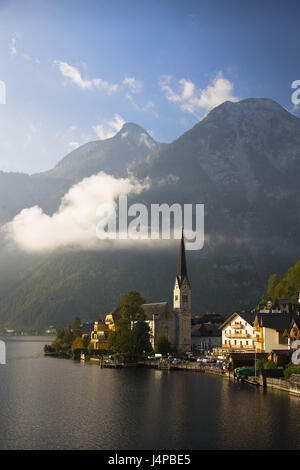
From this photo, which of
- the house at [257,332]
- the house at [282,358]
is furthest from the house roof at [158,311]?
the house at [282,358]

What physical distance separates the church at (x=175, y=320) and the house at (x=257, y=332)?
1797cm

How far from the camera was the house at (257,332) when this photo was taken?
382 feet

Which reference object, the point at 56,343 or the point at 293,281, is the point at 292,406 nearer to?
the point at 293,281

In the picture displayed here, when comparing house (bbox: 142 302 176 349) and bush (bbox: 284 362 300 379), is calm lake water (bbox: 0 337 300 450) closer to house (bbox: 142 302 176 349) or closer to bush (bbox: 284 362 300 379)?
bush (bbox: 284 362 300 379)

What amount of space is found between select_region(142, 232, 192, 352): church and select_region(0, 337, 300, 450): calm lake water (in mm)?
59203

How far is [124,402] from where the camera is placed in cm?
7606

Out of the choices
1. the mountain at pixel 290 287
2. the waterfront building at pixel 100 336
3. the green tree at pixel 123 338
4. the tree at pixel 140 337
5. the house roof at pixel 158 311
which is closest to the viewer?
the green tree at pixel 123 338

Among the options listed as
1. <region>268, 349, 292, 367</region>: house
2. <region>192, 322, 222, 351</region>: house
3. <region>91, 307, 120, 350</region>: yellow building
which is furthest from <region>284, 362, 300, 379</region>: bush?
<region>91, 307, 120, 350</region>: yellow building

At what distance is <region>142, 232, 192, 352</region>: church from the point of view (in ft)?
539

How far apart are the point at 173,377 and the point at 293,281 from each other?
8864 centimetres

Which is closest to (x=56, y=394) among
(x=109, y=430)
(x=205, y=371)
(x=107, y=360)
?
(x=109, y=430)

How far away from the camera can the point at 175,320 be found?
559 ft

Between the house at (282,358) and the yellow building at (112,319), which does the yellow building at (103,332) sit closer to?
the yellow building at (112,319)
